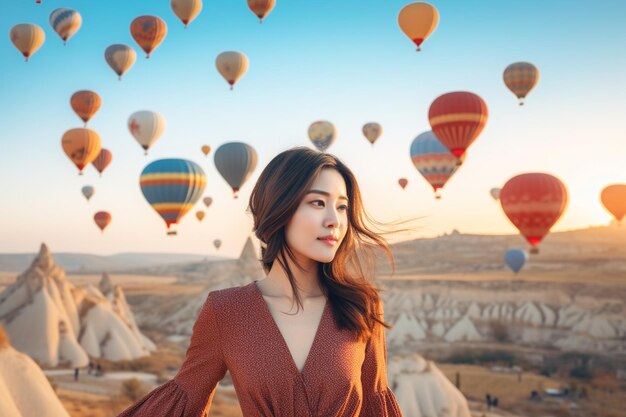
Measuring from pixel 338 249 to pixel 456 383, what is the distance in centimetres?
5094

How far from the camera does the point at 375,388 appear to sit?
10.4 feet

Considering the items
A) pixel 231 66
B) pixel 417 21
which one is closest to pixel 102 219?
pixel 231 66

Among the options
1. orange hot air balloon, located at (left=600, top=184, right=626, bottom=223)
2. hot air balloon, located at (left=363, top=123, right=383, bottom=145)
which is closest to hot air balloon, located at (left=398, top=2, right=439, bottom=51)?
hot air balloon, located at (left=363, top=123, right=383, bottom=145)

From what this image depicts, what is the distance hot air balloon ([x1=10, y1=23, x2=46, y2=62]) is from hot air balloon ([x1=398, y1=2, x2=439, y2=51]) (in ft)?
70.2

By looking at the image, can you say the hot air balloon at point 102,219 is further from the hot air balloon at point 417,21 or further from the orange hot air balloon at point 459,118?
the orange hot air balloon at point 459,118

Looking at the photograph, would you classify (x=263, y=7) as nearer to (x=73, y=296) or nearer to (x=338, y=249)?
(x=73, y=296)

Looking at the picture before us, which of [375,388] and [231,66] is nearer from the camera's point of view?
[375,388]

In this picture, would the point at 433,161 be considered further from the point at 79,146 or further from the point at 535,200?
the point at 79,146

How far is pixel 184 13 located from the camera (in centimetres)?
3653

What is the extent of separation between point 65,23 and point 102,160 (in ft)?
28.2

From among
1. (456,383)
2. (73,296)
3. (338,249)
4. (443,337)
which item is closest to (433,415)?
(456,383)

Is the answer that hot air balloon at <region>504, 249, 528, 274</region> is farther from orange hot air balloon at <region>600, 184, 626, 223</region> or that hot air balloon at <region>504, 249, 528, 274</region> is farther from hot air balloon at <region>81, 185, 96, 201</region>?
hot air balloon at <region>81, 185, 96, 201</region>

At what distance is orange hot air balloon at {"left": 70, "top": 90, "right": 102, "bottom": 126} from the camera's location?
38.4 m

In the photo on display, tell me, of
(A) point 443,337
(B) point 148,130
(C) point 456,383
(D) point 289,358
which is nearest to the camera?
(D) point 289,358
